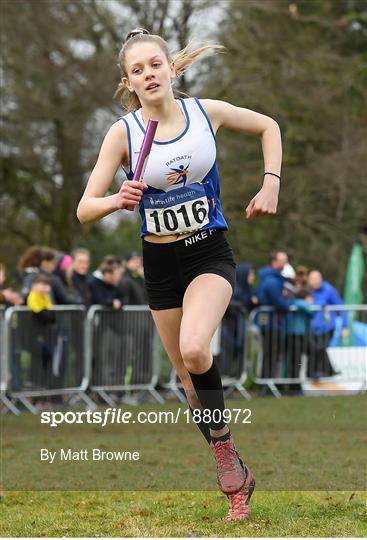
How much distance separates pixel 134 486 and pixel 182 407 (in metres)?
4.51

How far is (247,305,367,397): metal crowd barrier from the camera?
13883 millimetres

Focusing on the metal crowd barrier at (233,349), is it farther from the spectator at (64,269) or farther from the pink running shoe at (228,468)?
the pink running shoe at (228,468)

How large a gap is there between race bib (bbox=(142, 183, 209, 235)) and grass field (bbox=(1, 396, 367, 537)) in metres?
1.47

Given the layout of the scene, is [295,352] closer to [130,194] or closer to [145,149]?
[145,149]

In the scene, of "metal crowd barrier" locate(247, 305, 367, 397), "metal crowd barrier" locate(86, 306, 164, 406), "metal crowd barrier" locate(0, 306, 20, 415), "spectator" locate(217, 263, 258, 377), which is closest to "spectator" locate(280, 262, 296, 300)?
"metal crowd barrier" locate(247, 305, 367, 397)

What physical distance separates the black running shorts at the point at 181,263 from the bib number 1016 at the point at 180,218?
2.8 inches

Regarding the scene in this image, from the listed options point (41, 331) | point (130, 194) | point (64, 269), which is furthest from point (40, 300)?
point (130, 194)

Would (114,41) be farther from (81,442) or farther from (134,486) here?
(134,486)

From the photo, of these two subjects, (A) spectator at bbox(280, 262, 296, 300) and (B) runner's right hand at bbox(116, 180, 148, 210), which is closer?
(B) runner's right hand at bbox(116, 180, 148, 210)

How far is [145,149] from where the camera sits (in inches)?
203

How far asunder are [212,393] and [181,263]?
2.23ft

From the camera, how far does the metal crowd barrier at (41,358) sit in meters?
11.8

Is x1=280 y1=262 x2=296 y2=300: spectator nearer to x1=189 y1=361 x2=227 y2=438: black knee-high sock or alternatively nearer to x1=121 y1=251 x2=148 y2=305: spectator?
x1=121 y1=251 x2=148 y2=305: spectator

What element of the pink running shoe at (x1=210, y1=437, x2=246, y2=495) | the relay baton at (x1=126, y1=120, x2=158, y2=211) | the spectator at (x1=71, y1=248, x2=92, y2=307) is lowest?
the pink running shoe at (x1=210, y1=437, x2=246, y2=495)
